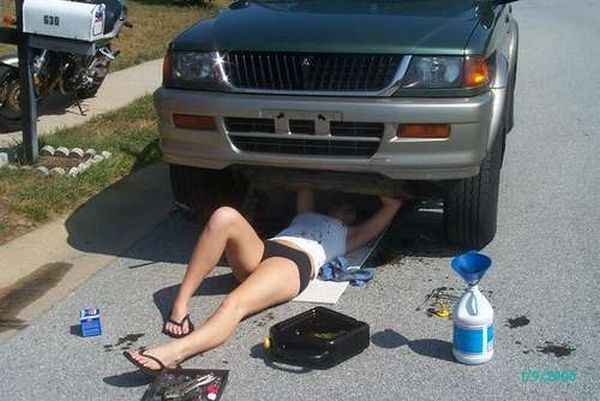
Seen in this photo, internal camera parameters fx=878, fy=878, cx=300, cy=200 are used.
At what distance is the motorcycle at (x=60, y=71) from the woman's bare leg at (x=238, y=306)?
362cm

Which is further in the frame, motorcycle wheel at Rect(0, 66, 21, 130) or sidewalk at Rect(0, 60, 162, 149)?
sidewalk at Rect(0, 60, 162, 149)

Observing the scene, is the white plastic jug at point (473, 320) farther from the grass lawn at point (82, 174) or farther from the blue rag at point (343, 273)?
the grass lawn at point (82, 174)

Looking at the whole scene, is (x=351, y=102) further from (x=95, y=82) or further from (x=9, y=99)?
(x=95, y=82)

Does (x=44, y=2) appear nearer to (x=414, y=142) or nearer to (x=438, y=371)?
(x=414, y=142)

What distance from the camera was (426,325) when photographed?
4082 millimetres

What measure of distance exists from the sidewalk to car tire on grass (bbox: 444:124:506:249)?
153 inches

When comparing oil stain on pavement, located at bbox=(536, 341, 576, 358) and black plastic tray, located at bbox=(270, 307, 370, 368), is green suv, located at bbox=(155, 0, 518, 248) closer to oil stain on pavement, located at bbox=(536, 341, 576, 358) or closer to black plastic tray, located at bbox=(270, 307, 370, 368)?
black plastic tray, located at bbox=(270, 307, 370, 368)

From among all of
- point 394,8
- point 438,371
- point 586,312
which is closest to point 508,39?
point 394,8

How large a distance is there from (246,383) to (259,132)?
57.5 inches

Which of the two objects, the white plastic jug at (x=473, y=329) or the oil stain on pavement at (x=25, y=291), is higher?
the white plastic jug at (x=473, y=329)

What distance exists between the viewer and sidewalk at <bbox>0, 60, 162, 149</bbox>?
305 inches

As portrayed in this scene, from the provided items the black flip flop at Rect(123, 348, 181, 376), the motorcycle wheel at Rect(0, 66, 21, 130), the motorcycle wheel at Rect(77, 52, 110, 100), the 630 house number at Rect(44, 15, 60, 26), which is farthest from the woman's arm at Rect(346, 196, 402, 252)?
the motorcycle wheel at Rect(77, 52, 110, 100)

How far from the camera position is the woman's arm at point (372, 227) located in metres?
4.84
